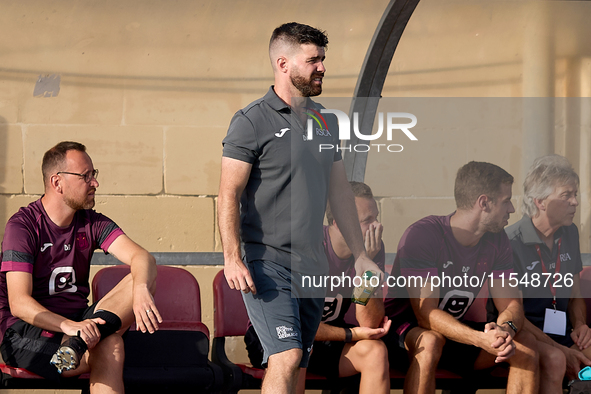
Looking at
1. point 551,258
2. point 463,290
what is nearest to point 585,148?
point 551,258

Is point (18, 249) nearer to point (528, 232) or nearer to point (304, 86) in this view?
point (304, 86)

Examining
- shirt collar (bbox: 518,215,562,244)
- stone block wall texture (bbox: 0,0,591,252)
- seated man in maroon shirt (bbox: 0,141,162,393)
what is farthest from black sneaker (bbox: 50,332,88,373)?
shirt collar (bbox: 518,215,562,244)

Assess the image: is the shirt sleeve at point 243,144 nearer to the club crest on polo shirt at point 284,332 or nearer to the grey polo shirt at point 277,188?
the grey polo shirt at point 277,188

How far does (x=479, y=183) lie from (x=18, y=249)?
95.0 inches

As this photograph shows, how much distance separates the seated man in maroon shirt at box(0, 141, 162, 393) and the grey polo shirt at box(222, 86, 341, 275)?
653mm

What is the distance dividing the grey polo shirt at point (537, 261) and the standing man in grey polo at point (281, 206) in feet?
4.71

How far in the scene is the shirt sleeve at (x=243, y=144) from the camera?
8.55 feet

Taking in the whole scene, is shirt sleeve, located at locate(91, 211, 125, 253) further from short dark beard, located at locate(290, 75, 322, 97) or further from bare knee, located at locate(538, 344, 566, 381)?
bare knee, located at locate(538, 344, 566, 381)

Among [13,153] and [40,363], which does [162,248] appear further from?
[40,363]

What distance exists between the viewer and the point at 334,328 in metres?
3.35

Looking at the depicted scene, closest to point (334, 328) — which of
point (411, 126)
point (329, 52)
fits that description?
point (411, 126)

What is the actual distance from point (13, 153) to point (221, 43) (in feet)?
5.69

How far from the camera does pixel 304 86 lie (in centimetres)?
272

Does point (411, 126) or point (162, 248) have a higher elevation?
point (411, 126)
